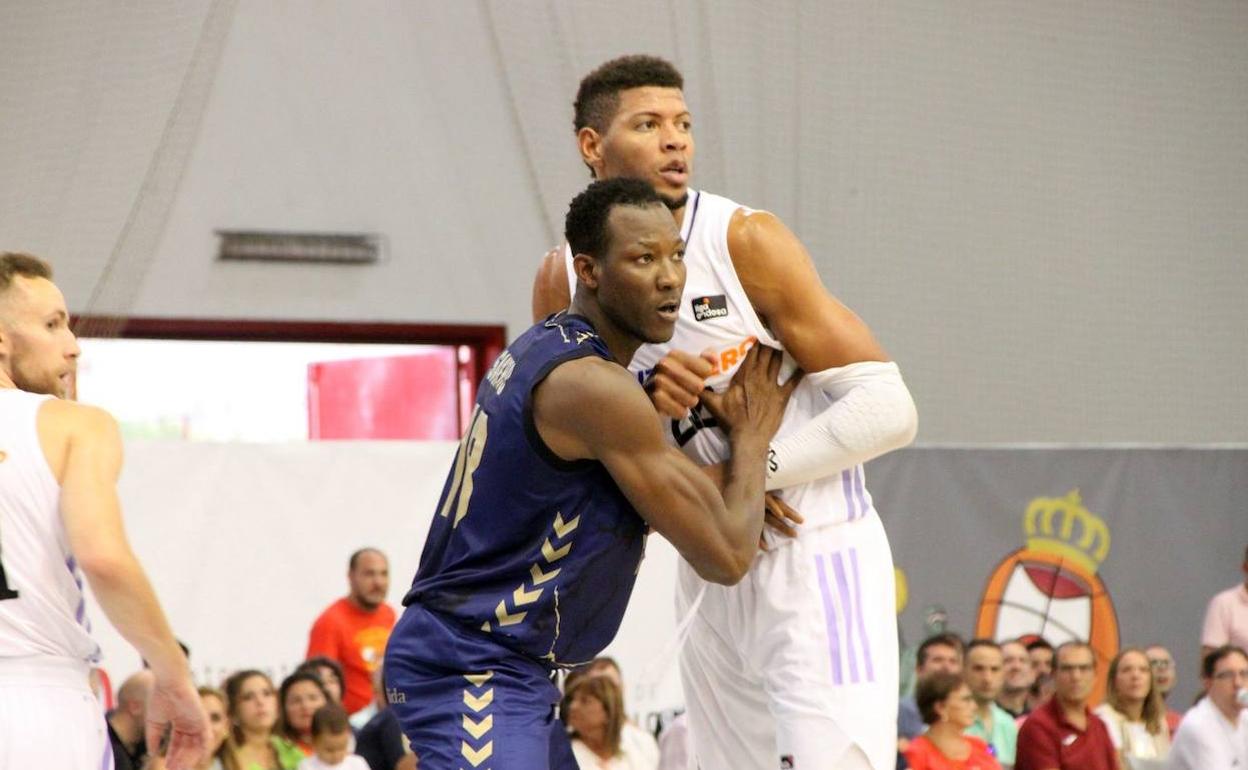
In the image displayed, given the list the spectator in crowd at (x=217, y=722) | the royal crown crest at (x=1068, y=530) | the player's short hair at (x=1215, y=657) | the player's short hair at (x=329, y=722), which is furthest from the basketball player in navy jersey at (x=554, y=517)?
the royal crown crest at (x=1068, y=530)

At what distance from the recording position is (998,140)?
13.9 metres

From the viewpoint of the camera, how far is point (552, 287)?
4.91 metres

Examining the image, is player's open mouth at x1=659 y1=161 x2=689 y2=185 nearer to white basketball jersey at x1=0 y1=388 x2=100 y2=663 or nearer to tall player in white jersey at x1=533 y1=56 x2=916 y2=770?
tall player in white jersey at x1=533 y1=56 x2=916 y2=770

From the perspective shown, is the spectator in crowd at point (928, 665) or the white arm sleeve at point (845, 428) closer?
the white arm sleeve at point (845, 428)

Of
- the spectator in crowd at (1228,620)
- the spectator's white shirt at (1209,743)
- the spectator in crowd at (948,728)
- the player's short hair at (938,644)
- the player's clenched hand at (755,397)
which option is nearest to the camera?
the player's clenched hand at (755,397)

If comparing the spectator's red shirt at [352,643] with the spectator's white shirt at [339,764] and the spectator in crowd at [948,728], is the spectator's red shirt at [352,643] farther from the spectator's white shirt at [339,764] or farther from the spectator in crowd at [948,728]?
the spectator in crowd at [948,728]

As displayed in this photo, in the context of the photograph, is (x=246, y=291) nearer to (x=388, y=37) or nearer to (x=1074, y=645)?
(x=388, y=37)

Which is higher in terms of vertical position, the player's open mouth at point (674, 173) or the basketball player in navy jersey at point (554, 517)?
the player's open mouth at point (674, 173)

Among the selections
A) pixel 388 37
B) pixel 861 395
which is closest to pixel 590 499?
pixel 861 395

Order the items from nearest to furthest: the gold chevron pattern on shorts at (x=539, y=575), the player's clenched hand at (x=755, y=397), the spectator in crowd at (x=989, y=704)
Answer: the gold chevron pattern on shorts at (x=539, y=575) < the player's clenched hand at (x=755, y=397) < the spectator in crowd at (x=989, y=704)

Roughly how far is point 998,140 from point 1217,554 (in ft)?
11.9

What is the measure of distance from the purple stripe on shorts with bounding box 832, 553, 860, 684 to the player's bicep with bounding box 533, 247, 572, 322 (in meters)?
1.03

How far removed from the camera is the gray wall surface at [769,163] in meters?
11.4

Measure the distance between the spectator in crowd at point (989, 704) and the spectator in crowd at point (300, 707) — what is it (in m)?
3.50
